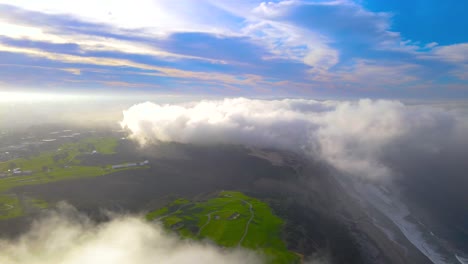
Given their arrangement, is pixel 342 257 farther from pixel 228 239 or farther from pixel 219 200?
pixel 219 200

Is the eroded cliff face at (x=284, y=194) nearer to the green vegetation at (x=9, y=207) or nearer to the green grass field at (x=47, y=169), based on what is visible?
the green vegetation at (x=9, y=207)

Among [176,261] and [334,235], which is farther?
[334,235]

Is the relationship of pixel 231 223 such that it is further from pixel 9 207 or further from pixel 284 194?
pixel 9 207

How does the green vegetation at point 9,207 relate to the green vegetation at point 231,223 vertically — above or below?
below

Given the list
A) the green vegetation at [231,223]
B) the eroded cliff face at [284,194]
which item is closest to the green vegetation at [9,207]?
the eroded cliff face at [284,194]

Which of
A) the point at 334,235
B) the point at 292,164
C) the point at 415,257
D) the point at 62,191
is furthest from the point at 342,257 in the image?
the point at 62,191

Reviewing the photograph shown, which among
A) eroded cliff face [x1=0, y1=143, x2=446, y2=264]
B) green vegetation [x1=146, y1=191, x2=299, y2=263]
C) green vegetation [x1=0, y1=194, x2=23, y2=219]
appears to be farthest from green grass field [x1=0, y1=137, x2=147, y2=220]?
green vegetation [x1=146, y1=191, x2=299, y2=263]

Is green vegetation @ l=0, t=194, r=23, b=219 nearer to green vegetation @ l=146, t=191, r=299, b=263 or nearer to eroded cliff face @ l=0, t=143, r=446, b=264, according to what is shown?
eroded cliff face @ l=0, t=143, r=446, b=264
